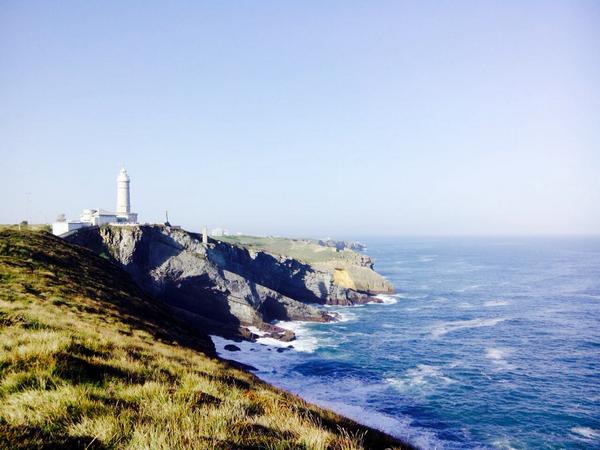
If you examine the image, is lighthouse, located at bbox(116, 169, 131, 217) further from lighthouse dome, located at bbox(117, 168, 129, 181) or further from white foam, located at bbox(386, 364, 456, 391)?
white foam, located at bbox(386, 364, 456, 391)

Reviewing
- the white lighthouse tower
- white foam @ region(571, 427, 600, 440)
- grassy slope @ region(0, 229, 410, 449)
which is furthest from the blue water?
the white lighthouse tower

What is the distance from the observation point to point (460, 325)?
6488 centimetres

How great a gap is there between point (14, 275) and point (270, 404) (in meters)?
26.4

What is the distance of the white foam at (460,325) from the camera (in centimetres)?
6172

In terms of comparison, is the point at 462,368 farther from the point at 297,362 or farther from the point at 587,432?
the point at 297,362

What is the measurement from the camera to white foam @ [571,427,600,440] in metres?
31.0

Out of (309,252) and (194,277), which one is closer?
(194,277)

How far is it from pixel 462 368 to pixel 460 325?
2010 cm

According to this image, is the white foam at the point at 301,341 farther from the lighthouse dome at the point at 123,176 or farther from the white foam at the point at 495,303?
the lighthouse dome at the point at 123,176

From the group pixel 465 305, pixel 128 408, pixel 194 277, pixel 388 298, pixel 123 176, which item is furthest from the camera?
pixel 388 298

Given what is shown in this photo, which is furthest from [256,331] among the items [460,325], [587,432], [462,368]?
[587,432]

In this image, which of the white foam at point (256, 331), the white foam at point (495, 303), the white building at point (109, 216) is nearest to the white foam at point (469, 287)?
the white foam at point (495, 303)

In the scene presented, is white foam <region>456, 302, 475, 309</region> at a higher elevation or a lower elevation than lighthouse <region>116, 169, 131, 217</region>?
lower

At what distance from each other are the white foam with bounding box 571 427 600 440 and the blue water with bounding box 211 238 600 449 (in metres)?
0.09
